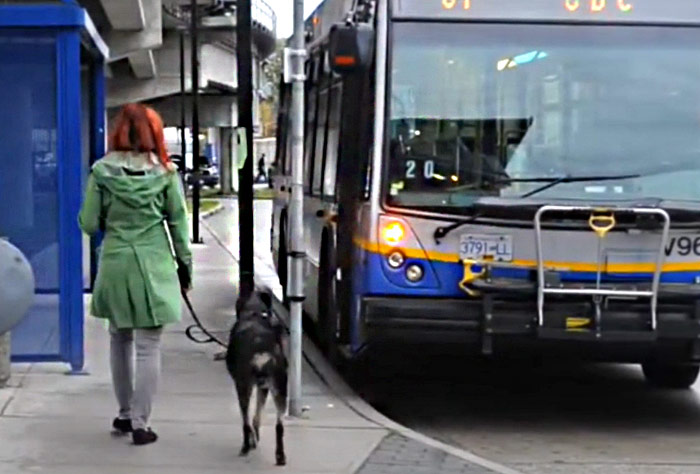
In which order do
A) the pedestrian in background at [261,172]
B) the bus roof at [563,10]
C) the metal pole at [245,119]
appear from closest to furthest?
the bus roof at [563,10] → the metal pole at [245,119] → the pedestrian in background at [261,172]

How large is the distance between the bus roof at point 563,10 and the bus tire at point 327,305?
2.35m

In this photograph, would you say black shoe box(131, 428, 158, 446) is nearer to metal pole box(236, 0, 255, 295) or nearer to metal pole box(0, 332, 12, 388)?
metal pole box(0, 332, 12, 388)

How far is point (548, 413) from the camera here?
995cm

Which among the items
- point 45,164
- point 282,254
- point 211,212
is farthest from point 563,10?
point 211,212

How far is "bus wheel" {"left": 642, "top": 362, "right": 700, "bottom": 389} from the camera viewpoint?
35.6 feet

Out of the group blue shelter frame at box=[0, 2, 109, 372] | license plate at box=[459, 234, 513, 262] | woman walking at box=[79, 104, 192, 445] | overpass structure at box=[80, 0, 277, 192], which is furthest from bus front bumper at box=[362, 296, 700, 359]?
overpass structure at box=[80, 0, 277, 192]

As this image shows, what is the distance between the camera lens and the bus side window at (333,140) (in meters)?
10.5

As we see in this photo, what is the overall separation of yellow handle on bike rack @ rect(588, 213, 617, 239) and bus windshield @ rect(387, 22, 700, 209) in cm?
39

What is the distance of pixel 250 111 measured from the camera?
11336 mm

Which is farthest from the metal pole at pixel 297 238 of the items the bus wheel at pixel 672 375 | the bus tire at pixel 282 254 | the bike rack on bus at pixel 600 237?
the bus tire at pixel 282 254

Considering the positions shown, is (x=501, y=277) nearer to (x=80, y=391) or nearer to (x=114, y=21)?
(x=80, y=391)

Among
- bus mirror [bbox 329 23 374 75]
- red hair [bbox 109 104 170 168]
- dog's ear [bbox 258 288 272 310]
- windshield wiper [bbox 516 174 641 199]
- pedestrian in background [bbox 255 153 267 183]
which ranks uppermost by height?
bus mirror [bbox 329 23 374 75]

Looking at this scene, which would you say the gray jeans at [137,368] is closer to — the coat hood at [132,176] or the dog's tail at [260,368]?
the dog's tail at [260,368]

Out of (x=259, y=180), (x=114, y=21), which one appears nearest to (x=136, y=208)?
(x=114, y=21)
